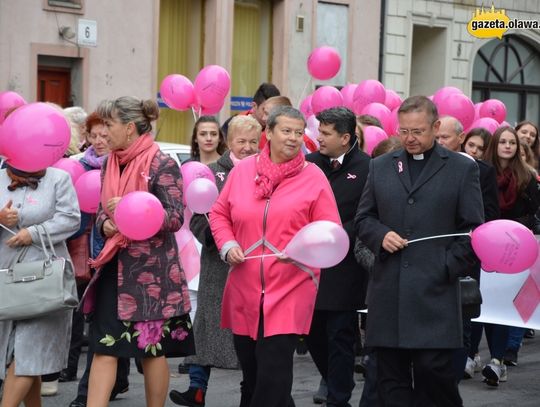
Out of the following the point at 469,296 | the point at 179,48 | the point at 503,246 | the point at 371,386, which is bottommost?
the point at 371,386

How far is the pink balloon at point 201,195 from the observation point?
27.1 ft

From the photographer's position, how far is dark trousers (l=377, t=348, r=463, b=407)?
274 inches

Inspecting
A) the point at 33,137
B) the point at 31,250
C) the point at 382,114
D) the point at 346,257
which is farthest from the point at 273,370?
the point at 382,114

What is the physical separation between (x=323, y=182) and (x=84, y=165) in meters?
2.71

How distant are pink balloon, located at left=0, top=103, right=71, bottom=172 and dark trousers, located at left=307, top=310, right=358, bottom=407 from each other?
2.21 meters

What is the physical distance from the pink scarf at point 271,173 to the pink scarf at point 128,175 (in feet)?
2.21

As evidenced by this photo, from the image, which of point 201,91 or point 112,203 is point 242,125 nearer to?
point 112,203

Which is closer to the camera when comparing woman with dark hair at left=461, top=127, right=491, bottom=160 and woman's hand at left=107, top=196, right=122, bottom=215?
woman's hand at left=107, top=196, right=122, bottom=215

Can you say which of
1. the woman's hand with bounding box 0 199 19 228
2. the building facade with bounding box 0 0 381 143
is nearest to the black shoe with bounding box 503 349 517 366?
the woman's hand with bounding box 0 199 19 228

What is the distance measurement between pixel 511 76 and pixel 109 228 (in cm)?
2413

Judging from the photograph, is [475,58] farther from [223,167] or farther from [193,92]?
[223,167]

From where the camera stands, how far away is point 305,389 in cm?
962

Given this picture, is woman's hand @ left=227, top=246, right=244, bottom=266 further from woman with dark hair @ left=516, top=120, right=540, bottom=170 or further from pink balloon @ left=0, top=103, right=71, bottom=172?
woman with dark hair @ left=516, top=120, right=540, bottom=170

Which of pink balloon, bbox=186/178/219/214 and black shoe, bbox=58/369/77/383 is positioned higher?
pink balloon, bbox=186/178/219/214
